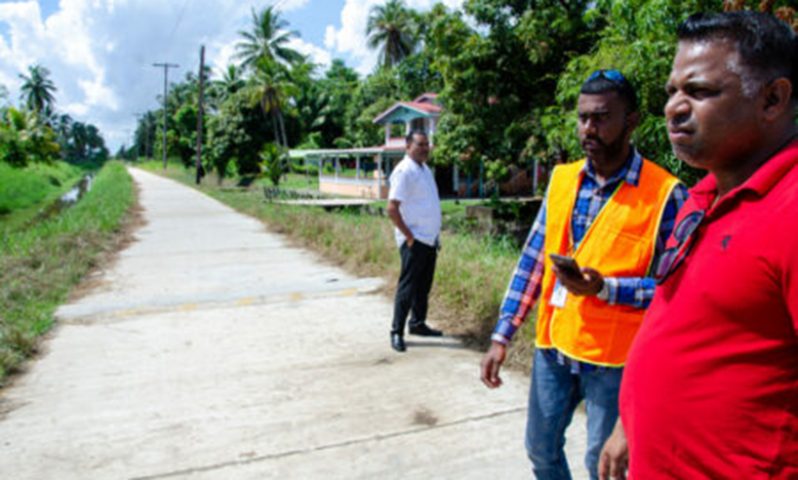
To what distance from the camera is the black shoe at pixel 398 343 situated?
4707 mm

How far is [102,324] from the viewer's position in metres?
5.58

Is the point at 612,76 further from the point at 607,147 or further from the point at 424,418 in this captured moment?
the point at 424,418

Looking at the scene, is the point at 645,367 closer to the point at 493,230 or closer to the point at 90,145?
the point at 493,230

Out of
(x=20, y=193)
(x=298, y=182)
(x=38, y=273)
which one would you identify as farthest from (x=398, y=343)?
(x=298, y=182)

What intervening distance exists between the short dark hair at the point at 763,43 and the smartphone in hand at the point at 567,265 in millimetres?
716

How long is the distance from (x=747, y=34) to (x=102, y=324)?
5.66m

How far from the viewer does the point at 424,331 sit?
501cm

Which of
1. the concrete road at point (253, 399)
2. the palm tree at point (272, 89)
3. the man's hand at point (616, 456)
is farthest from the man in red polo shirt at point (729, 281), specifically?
the palm tree at point (272, 89)

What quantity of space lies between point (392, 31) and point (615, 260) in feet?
A: 138

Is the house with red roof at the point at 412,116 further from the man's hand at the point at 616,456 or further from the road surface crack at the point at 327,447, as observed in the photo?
the man's hand at the point at 616,456

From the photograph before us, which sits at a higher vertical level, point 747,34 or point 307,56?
point 307,56

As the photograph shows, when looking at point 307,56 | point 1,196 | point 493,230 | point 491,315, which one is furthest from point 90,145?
point 491,315

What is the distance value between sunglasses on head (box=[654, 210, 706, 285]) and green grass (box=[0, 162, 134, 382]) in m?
4.39

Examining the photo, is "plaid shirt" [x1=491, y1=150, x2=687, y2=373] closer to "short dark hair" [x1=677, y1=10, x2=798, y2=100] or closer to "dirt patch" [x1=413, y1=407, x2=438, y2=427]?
"short dark hair" [x1=677, y1=10, x2=798, y2=100]
